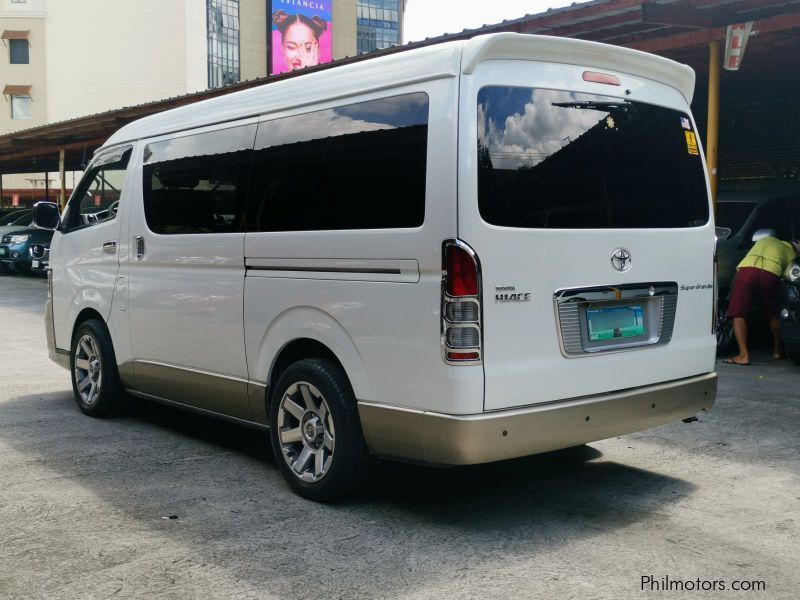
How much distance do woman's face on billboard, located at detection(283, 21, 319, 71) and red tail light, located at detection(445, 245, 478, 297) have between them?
8405cm

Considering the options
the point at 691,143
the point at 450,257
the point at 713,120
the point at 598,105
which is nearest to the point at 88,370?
the point at 450,257

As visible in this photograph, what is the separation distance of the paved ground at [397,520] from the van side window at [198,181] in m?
1.41

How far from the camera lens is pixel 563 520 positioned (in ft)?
15.1

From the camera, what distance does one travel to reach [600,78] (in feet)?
15.6

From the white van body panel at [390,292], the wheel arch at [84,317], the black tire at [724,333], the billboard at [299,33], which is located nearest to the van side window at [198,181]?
the white van body panel at [390,292]

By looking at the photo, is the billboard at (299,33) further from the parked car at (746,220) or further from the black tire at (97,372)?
the black tire at (97,372)

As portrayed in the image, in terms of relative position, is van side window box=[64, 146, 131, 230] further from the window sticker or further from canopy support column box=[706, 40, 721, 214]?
canopy support column box=[706, 40, 721, 214]

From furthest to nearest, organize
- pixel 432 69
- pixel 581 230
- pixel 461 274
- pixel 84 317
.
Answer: pixel 84 317
pixel 581 230
pixel 432 69
pixel 461 274

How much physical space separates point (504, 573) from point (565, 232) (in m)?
1.54

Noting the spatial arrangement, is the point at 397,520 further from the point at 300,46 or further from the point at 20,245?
the point at 300,46

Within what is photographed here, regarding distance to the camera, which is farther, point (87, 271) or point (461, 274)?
point (87, 271)

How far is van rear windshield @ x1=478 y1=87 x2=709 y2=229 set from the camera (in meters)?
4.30

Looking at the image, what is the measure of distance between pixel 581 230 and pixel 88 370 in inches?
162

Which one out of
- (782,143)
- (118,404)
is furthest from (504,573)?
(782,143)
